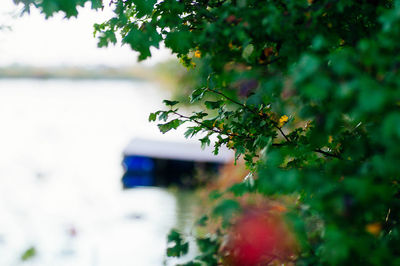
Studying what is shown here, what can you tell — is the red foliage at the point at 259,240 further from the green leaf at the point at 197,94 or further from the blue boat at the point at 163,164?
the blue boat at the point at 163,164

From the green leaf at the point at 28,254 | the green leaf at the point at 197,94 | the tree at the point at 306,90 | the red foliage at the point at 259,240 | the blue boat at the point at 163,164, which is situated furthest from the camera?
the blue boat at the point at 163,164

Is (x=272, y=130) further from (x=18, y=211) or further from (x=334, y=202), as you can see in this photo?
Answer: (x=18, y=211)

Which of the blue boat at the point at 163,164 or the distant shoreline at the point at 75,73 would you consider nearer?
the blue boat at the point at 163,164

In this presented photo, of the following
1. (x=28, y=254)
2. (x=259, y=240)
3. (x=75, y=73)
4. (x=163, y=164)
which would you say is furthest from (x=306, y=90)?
(x=75, y=73)

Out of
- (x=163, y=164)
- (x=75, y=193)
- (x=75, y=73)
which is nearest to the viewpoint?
(x=75, y=193)

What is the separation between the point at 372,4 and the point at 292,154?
2.04ft

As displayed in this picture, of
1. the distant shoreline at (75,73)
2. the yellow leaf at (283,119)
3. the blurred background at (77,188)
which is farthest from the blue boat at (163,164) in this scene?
the distant shoreline at (75,73)

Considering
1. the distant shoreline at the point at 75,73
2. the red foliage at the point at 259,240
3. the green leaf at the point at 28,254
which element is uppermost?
the distant shoreline at the point at 75,73

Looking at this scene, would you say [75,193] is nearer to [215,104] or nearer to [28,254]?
[28,254]

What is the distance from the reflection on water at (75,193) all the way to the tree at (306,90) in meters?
3.20

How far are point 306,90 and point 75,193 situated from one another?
604 cm

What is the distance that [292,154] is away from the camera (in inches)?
62.4

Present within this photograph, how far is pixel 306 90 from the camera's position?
1034 mm

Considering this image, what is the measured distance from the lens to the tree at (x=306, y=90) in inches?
41.3
